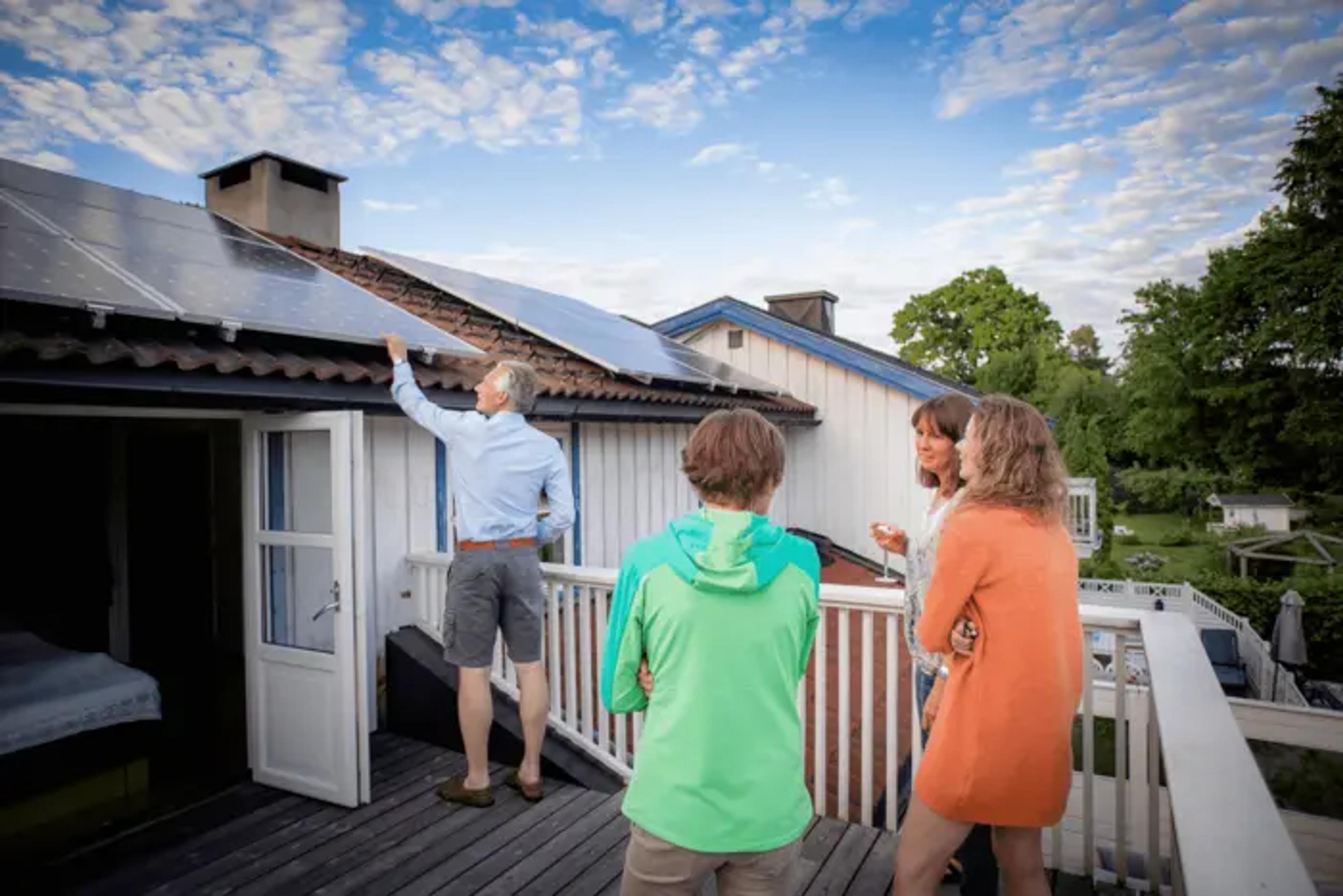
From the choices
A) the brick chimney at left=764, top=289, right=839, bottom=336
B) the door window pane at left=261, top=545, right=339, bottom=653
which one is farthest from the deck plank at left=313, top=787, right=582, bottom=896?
the brick chimney at left=764, top=289, right=839, bottom=336

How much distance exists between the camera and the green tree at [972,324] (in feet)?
121

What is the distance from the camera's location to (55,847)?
10.7 ft

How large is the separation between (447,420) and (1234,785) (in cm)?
302

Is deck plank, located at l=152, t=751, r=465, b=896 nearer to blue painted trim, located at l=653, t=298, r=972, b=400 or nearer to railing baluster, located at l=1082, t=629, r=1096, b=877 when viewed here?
railing baluster, located at l=1082, t=629, r=1096, b=877

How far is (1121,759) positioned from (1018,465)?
1.52 meters

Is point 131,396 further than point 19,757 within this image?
No

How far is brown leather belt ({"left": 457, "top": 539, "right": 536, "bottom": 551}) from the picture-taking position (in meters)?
3.33

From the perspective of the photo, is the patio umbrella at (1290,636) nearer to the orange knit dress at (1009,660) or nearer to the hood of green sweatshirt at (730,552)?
the orange knit dress at (1009,660)

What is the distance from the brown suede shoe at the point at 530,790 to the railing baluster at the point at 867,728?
157cm

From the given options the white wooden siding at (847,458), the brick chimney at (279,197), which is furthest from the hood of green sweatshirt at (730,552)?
the white wooden siding at (847,458)

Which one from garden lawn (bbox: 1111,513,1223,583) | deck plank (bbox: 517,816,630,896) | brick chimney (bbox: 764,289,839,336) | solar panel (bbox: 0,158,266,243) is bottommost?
garden lawn (bbox: 1111,513,1223,583)

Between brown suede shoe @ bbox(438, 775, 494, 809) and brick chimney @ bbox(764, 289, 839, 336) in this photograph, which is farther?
brick chimney @ bbox(764, 289, 839, 336)

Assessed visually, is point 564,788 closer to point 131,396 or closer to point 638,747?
point 638,747

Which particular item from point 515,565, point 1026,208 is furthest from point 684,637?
point 1026,208
